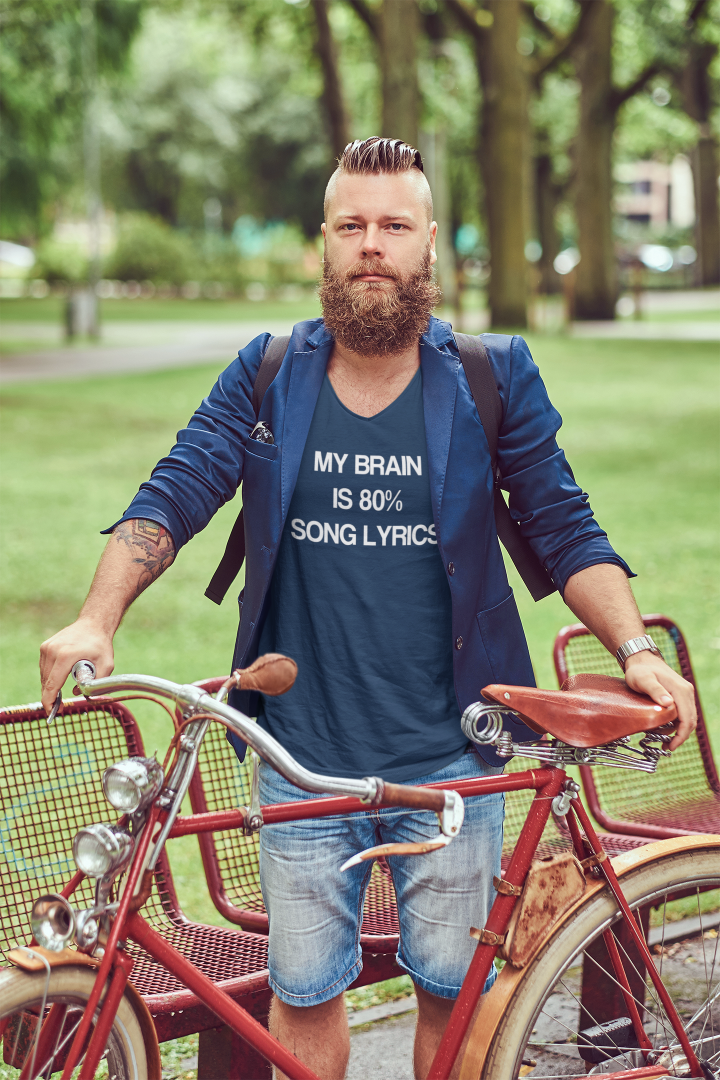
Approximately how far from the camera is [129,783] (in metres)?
2.09

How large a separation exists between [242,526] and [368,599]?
0.36m

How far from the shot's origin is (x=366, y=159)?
2.58m

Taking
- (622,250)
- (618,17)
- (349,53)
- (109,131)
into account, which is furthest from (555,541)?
(622,250)

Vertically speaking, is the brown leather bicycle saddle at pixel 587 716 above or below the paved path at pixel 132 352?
below

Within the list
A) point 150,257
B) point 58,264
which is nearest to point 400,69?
point 150,257

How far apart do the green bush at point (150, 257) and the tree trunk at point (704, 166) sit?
57.8 feet

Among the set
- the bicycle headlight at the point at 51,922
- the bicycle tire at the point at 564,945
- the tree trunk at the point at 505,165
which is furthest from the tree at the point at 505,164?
the bicycle headlight at the point at 51,922

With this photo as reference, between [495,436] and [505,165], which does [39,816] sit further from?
[505,165]

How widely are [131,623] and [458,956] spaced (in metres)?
5.56

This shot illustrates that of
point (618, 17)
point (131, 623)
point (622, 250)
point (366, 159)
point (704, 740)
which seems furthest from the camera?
point (622, 250)

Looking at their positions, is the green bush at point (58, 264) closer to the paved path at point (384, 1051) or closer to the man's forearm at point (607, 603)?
the paved path at point (384, 1051)

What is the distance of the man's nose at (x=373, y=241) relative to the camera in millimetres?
2562

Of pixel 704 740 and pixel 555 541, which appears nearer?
pixel 555 541

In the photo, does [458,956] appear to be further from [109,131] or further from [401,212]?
[109,131]
